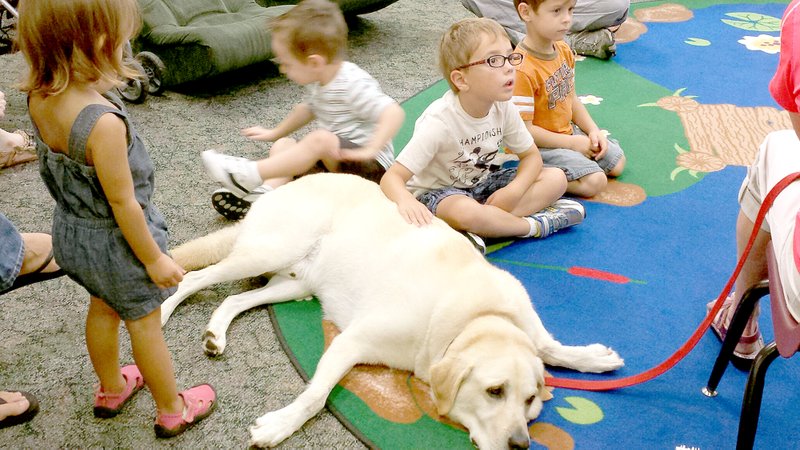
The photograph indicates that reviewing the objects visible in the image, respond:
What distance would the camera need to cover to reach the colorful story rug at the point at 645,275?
1.75 metres

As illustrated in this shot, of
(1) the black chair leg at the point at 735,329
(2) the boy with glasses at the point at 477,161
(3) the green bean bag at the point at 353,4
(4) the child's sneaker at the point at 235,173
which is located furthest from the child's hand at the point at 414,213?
(3) the green bean bag at the point at 353,4

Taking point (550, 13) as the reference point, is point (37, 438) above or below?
below

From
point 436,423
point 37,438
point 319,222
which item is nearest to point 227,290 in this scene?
point 319,222

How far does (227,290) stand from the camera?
2195 millimetres

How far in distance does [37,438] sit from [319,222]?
94cm

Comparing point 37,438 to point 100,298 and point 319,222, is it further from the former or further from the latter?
point 319,222

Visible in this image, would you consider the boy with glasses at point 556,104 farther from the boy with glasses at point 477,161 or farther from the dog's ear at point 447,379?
the dog's ear at point 447,379

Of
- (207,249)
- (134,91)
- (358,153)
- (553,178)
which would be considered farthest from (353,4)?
(207,249)

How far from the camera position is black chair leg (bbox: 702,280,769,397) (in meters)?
1.60

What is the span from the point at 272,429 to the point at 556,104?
1725mm

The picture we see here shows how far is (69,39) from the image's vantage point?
124 centimetres

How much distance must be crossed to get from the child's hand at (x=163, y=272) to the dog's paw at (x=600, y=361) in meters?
1.14

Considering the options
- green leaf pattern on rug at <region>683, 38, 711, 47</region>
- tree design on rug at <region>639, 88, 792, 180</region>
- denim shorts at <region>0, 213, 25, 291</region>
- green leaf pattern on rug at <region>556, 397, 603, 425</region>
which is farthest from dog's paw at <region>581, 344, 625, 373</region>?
green leaf pattern on rug at <region>683, 38, 711, 47</region>

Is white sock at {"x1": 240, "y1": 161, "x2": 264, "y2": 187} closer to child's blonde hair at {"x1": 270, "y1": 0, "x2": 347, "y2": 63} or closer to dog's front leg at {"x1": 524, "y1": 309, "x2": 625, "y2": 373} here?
child's blonde hair at {"x1": 270, "y1": 0, "x2": 347, "y2": 63}
